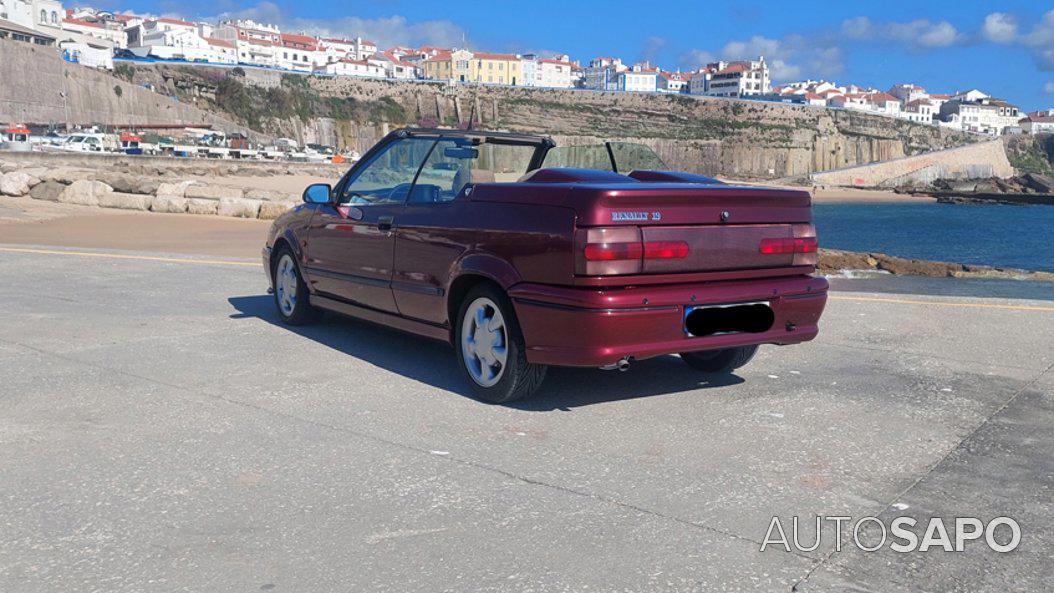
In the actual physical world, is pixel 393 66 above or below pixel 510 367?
above

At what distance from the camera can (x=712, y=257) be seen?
4.71 m

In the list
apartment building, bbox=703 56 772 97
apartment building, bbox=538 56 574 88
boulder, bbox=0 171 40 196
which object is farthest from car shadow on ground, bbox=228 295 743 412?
apartment building, bbox=703 56 772 97

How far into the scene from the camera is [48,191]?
22.7 metres

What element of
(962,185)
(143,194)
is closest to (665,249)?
(143,194)

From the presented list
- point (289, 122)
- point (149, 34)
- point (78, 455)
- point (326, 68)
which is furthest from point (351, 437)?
point (326, 68)

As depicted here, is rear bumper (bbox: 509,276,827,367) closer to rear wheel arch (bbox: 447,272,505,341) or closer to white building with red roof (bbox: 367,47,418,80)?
rear wheel arch (bbox: 447,272,505,341)

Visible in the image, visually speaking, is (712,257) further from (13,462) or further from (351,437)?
(13,462)

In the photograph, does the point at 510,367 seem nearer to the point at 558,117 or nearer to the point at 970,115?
the point at 558,117

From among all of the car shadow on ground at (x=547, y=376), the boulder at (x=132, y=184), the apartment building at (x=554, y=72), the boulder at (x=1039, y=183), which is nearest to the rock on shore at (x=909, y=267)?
the car shadow on ground at (x=547, y=376)

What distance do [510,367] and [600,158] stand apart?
6.62 feet

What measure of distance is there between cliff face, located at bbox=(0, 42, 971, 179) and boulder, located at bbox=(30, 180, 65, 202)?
64.4 m

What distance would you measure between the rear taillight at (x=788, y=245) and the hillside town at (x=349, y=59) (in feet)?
287

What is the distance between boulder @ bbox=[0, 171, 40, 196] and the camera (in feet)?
74.4

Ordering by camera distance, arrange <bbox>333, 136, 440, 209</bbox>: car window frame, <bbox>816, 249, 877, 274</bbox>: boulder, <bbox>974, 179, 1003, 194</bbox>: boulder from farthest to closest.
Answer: <bbox>974, 179, 1003, 194</bbox>: boulder → <bbox>816, 249, 877, 274</bbox>: boulder → <bbox>333, 136, 440, 209</bbox>: car window frame
